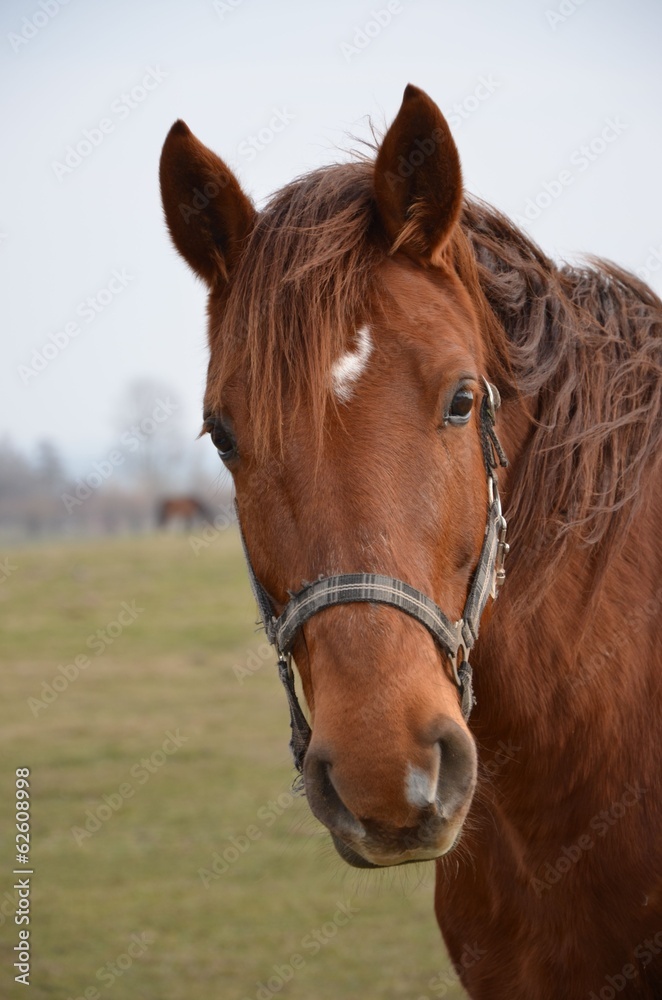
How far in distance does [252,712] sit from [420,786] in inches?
416

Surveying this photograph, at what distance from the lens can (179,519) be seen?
4256 cm

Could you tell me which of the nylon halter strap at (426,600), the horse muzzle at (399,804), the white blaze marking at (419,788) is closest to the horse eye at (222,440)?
the nylon halter strap at (426,600)

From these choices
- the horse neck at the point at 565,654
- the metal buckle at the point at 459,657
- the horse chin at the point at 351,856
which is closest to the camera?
the horse chin at the point at 351,856

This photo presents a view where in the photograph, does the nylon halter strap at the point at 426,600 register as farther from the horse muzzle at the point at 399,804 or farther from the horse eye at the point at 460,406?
the horse muzzle at the point at 399,804

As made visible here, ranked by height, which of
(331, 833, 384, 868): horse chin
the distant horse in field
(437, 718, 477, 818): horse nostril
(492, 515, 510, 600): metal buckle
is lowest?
the distant horse in field

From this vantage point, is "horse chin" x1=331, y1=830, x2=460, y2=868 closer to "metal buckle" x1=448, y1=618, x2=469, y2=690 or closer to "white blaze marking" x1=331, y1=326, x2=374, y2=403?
"metal buckle" x1=448, y1=618, x2=469, y2=690

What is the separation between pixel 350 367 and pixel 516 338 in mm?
742

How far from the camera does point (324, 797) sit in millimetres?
1749

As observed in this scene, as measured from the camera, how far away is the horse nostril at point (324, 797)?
1.73 m

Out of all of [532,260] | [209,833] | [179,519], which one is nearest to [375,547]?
[532,260]

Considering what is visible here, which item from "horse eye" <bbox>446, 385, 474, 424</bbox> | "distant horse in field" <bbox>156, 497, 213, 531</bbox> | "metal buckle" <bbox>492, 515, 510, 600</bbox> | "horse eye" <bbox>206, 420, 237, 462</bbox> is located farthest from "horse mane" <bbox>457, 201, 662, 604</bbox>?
"distant horse in field" <bbox>156, 497, 213, 531</bbox>

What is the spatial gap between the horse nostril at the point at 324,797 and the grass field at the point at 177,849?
48 centimetres

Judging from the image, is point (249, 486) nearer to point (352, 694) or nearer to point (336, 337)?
point (336, 337)

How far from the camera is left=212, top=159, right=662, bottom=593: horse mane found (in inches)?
80.7
